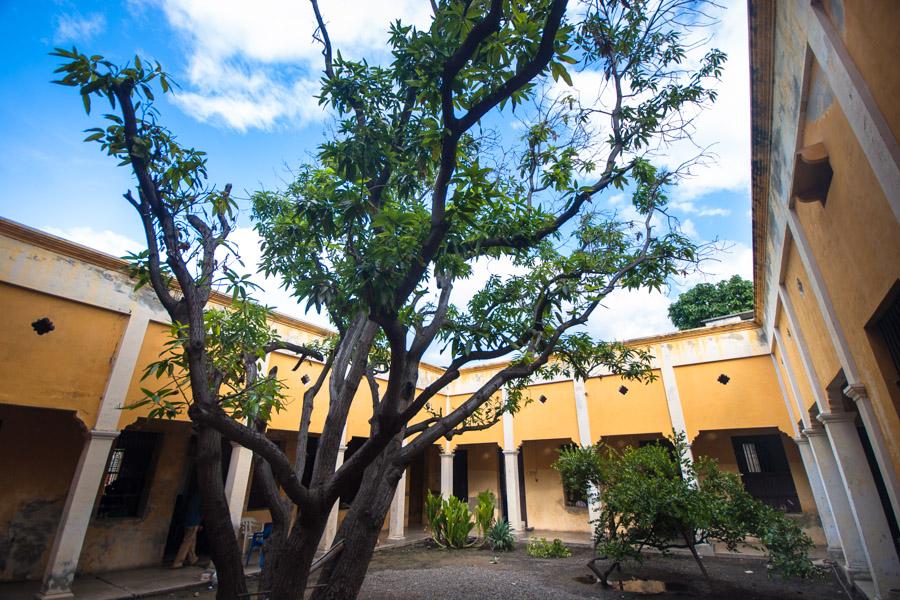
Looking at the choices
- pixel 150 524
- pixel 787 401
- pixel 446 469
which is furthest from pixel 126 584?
pixel 787 401

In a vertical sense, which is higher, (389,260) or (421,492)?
(389,260)

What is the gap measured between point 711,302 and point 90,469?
19.4 metres

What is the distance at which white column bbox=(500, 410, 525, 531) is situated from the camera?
1195 cm

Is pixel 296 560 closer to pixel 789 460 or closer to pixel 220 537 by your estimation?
pixel 220 537

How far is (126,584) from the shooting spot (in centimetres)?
666

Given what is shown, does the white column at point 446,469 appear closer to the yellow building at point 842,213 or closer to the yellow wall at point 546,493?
the yellow wall at point 546,493

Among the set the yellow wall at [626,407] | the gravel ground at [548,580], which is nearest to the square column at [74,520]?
the gravel ground at [548,580]

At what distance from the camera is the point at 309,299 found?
297 cm

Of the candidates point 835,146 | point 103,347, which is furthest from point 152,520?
point 835,146

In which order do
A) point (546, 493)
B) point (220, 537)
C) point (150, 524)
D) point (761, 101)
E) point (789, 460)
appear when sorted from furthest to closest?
point (546, 493), point (789, 460), point (150, 524), point (761, 101), point (220, 537)

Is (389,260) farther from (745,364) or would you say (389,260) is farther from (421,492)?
(421,492)

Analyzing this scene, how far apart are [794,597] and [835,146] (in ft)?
20.8

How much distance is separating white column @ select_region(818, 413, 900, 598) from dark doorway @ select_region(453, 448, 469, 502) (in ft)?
35.9

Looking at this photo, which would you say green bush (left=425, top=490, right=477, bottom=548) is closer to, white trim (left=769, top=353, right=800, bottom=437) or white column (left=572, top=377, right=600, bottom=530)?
white column (left=572, top=377, right=600, bottom=530)
